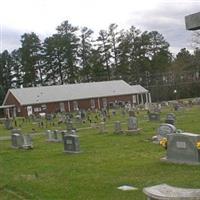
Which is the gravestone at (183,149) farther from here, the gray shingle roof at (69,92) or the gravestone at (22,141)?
the gray shingle roof at (69,92)

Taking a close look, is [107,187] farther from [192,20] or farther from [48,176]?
[192,20]

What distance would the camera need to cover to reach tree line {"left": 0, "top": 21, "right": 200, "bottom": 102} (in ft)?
315

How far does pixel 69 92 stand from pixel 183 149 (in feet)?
204

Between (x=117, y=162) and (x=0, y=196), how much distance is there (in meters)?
4.94

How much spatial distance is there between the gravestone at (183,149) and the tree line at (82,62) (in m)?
79.2

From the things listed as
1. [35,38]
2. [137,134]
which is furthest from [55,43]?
[137,134]

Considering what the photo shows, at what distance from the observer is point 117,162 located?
577 inches

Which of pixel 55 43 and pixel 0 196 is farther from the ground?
pixel 55 43

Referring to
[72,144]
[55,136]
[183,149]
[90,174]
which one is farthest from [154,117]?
[90,174]

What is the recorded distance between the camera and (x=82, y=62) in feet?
324

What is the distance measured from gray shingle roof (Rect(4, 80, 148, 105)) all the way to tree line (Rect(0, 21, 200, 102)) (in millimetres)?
15201

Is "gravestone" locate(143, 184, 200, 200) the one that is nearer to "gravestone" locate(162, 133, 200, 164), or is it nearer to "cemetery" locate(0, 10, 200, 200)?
"cemetery" locate(0, 10, 200, 200)

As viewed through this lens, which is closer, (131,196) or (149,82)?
(131,196)

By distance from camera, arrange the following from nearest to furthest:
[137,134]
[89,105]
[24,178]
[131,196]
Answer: [131,196] → [24,178] → [137,134] → [89,105]
